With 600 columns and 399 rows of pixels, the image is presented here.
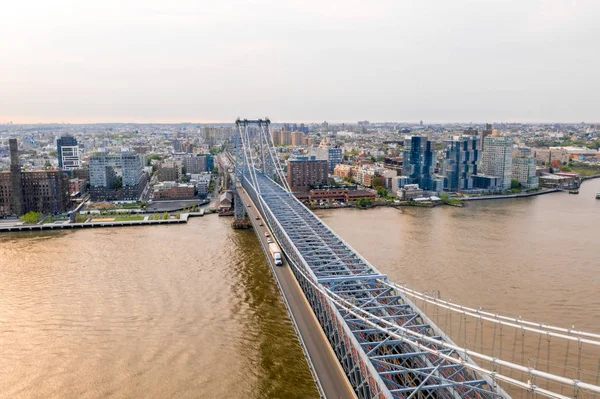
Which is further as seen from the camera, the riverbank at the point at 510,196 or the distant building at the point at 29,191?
the riverbank at the point at 510,196

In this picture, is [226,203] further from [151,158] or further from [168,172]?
[151,158]

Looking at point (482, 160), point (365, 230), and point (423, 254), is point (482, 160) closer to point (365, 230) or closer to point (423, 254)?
point (365, 230)

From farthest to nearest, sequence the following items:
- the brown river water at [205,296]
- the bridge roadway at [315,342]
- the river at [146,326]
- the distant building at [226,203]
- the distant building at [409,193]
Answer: the distant building at [409,193]
the distant building at [226,203]
the brown river water at [205,296]
the river at [146,326]
the bridge roadway at [315,342]

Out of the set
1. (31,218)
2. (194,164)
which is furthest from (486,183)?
(31,218)

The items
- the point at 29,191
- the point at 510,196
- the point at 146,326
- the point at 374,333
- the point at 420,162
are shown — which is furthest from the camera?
the point at 420,162

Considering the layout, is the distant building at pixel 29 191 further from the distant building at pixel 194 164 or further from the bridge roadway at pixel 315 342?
the bridge roadway at pixel 315 342

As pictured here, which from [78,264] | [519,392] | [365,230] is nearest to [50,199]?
[78,264]

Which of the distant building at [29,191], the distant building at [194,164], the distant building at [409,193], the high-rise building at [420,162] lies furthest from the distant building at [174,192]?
the high-rise building at [420,162]

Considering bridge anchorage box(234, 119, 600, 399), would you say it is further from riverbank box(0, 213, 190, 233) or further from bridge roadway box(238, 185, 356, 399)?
riverbank box(0, 213, 190, 233)
